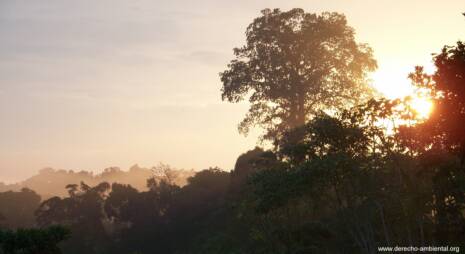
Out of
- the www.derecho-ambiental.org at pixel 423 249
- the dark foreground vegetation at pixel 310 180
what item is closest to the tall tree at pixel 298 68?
the dark foreground vegetation at pixel 310 180

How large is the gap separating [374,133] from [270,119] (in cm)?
3133

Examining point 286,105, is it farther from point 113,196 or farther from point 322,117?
point 322,117

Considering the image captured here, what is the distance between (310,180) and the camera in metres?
21.5

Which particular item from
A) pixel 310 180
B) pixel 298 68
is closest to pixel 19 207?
pixel 298 68

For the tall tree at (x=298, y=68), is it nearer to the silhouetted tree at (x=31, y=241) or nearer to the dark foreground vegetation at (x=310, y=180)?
the dark foreground vegetation at (x=310, y=180)

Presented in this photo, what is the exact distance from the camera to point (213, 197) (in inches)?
2205

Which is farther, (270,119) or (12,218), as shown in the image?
(12,218)

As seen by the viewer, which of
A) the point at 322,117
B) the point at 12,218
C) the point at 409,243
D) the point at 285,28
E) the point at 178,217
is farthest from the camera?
the point at 12,218

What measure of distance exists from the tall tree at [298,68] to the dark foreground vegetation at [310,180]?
4.0 inches

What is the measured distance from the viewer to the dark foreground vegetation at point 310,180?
1988cm

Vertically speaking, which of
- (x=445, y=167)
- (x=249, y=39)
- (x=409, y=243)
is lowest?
(x=409, y=243)

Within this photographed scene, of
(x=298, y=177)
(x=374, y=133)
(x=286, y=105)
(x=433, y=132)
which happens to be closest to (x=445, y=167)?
(x=433, y=132)

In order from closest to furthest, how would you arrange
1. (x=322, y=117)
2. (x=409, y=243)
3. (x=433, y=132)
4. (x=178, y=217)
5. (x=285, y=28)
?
(x=433, y=132) < (x=409, y=243) < (x=322, y=117) < (x=285, y=28) < (x=178, y=217)

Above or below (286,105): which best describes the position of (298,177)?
below
